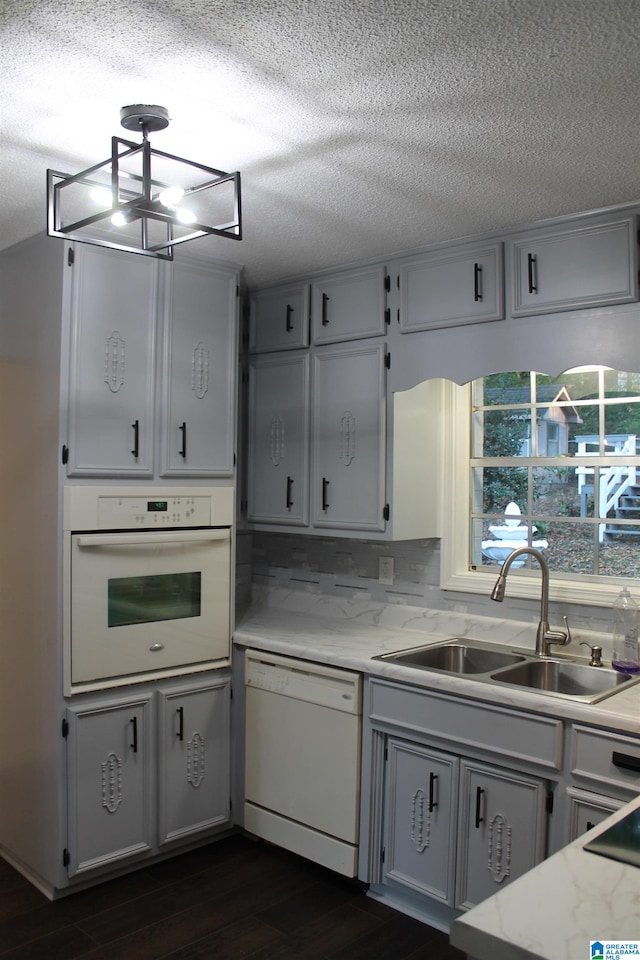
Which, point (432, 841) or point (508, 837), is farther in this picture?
point (432, 841)

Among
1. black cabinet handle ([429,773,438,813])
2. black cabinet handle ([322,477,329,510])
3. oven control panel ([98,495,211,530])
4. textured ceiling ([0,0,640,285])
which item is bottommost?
black cabinet handle ([429,773,438,813])

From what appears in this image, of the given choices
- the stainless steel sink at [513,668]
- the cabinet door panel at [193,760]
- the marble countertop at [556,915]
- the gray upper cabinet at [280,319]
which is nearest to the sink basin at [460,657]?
the stainless steel sink at [513,668]

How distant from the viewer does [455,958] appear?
102 inches

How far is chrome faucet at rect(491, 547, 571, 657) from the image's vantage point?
2938mm

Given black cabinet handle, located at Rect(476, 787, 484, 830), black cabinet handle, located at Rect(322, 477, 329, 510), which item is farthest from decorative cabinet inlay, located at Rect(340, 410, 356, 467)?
black cabinet handle, located at Rect(476, 787, 484, 830)

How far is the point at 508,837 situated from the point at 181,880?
1.33 metres

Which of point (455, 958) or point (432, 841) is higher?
point (432, 841)

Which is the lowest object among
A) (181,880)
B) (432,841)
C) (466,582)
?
(181,880)

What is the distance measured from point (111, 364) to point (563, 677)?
205 centimetres

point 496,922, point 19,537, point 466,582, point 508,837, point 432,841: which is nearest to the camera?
point 496,922

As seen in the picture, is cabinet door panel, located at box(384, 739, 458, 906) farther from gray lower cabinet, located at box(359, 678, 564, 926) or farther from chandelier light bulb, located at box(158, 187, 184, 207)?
chandelier light bulb, located at box(158, 187, 184, 207)

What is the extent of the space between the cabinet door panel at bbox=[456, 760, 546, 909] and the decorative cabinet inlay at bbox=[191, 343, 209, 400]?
179cm

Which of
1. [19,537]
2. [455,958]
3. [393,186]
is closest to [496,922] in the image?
[455,958]

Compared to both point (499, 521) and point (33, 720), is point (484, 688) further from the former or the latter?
point (33, 720)
